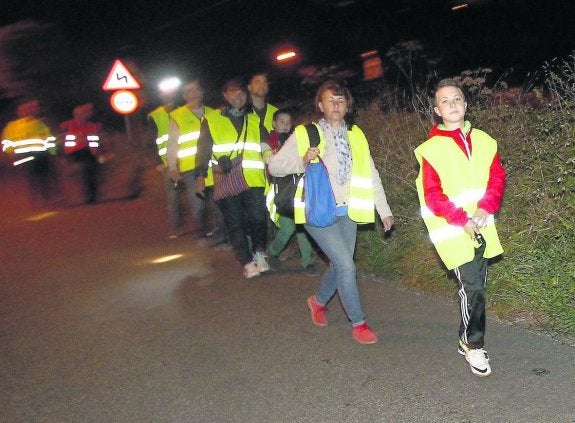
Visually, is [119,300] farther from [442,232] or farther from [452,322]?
[442,232]

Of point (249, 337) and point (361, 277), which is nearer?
point (249, 337)

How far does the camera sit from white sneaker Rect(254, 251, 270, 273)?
6984mm

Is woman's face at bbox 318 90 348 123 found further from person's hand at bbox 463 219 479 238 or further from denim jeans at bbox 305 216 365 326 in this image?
person's hand at bbox 463 219 479 238

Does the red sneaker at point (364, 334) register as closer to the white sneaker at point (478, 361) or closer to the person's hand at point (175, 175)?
the white sneaker at point (478, 361)

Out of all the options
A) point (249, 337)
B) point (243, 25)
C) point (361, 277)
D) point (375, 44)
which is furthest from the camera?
point (243, 25)

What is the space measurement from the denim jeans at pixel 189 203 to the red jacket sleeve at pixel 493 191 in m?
4.72

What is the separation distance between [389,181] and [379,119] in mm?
1667

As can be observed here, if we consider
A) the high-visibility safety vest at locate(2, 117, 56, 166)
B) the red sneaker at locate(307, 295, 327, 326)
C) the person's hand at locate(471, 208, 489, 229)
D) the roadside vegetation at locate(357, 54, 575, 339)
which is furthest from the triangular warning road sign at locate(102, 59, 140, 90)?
the person's hand at locate(471, 208, 489, 229)

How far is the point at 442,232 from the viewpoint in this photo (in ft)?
13.4

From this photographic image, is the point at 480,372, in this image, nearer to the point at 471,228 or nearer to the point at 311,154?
the point at 471,228

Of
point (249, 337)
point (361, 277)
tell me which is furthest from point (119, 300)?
point (361, 277)

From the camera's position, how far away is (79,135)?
39.2 ft

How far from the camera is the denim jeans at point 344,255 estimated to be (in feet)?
15.7

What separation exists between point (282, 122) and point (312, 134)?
203cm
